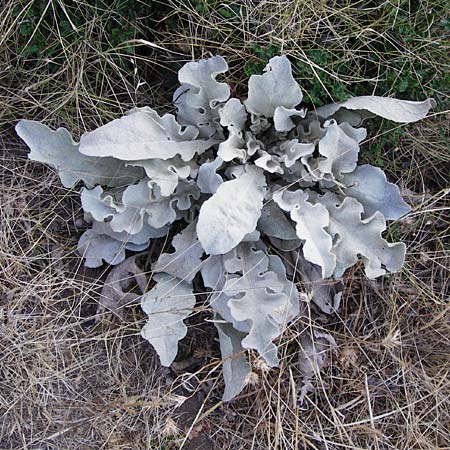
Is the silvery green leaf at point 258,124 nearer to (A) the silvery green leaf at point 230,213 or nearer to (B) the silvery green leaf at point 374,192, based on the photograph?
(A) the silvery green leaf at point 230,213

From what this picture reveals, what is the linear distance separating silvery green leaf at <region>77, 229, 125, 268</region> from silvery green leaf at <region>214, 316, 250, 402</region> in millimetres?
362

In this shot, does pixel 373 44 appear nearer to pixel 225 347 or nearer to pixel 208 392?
pixel 225 347

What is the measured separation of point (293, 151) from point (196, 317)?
1.88ft

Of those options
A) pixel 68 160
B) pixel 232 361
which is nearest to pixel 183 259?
pixel 232 361

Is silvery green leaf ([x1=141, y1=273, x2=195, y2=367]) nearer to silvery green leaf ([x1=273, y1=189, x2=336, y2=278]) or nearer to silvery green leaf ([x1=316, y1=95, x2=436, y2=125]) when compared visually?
silvery green leaf ([x1=273, y1=189, x2=336, y2=278])

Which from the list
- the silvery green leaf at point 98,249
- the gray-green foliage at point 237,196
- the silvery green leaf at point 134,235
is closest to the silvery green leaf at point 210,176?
the gray-green foliage at point 237,196

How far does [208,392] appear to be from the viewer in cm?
191

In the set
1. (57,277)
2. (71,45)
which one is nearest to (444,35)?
(71,45)

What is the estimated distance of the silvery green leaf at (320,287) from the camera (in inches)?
74.3

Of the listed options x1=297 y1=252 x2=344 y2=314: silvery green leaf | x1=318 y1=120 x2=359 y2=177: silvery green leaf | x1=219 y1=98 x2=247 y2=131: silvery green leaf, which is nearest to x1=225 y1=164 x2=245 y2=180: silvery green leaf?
x1=219 y1=98 x2=247 y2=131: silvery green leaf

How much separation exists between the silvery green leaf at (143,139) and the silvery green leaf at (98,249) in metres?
0.32

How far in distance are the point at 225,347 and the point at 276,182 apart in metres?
0.50

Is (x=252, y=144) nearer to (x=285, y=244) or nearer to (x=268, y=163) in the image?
(x=268, y=163)

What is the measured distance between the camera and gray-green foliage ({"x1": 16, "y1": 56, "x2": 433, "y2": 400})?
5.59ft
